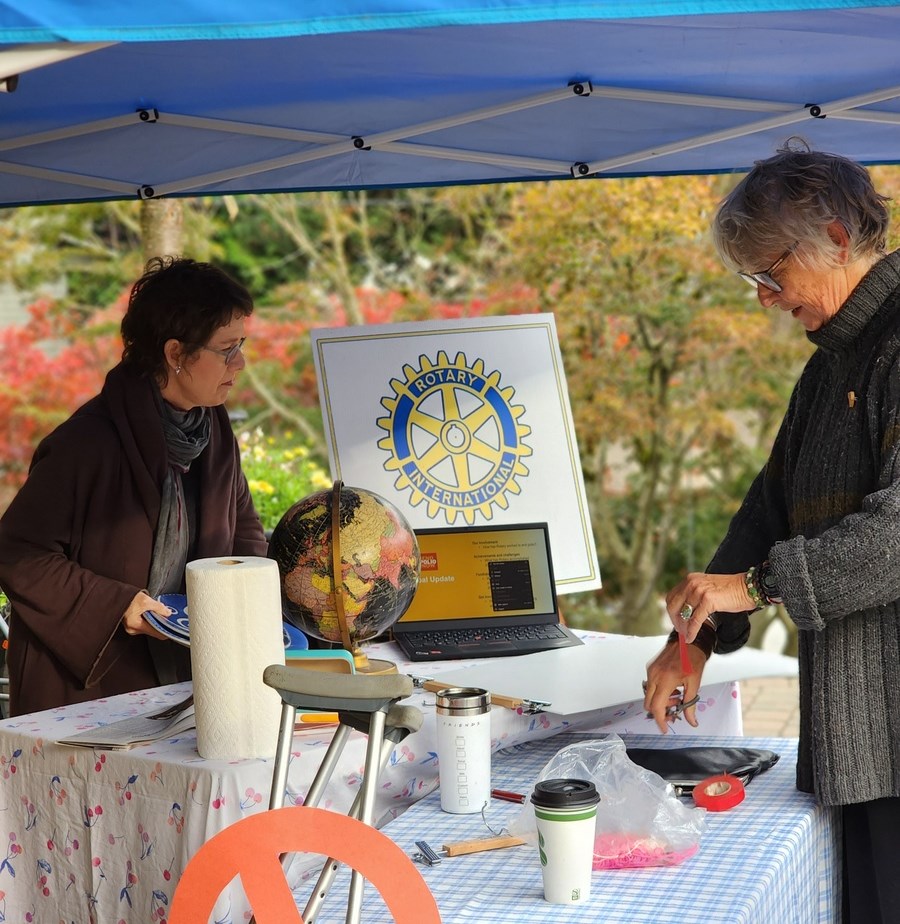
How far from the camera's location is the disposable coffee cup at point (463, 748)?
7.25 feet

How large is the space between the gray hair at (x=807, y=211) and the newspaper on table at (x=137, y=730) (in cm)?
131

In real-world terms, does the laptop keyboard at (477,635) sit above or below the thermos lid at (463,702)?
below

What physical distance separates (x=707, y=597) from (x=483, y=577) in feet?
4.08

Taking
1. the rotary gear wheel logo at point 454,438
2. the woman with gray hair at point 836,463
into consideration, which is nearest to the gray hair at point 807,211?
the woman with gray hair at point 836,463

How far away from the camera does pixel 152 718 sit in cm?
244

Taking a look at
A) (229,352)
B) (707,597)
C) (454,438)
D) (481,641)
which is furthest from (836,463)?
(454,438)

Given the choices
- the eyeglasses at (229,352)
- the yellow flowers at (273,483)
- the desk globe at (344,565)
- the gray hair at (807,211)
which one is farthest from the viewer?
the yellow flowers at (273,483)

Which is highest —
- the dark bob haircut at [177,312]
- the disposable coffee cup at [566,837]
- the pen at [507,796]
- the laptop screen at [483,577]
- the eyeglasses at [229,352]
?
the dark bob haircut at [177,312]

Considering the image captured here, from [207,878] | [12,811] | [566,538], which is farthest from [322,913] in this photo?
[566,538]

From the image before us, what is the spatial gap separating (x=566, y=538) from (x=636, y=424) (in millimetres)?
4227

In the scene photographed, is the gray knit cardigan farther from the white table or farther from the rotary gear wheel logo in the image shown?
the rotary gear wheel logo

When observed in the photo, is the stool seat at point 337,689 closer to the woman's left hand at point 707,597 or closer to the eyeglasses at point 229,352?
the woman's left hand at point 707,597

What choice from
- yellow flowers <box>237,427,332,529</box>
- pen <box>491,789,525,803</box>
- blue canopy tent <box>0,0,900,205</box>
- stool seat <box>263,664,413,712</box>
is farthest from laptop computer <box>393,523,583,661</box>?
yellow flowers <box>237,427,332,529</box>

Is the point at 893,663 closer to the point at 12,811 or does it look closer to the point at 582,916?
the point at 582,916
